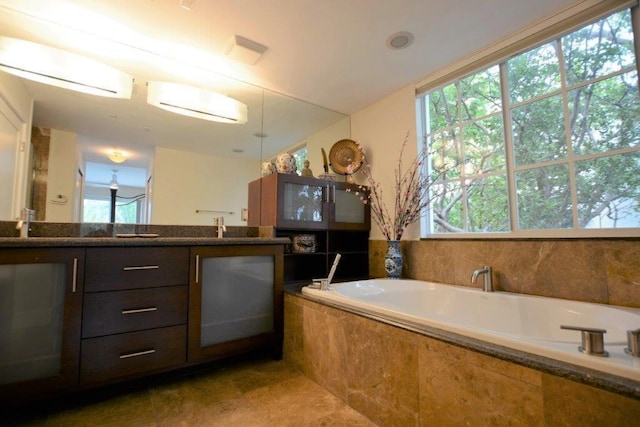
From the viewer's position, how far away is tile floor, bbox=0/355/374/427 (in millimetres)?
1372

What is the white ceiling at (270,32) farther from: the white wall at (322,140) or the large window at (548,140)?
the white wall at (322,140)

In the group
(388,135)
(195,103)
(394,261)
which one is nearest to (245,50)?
(195,103)

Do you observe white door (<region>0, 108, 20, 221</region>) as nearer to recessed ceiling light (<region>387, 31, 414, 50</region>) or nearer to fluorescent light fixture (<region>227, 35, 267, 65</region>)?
fluorescent light fixture (<region>227, 35, 267, 65</region>)

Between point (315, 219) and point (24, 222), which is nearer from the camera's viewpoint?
point (24, 222)

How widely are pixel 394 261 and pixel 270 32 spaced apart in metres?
1.93

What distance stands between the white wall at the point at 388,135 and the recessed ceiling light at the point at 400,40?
1.86 feet

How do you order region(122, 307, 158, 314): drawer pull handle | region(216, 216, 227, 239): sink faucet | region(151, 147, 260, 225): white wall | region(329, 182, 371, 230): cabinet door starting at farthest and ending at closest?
region(329, 182, 371, 230): cabinet door < region(216, 216, 227, 239): sink faucet < region(151, 147, 260, 225): white wall < region(122, 307, 158, 314): drawer pull handle

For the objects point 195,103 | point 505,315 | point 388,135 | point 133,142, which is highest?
point 195,103

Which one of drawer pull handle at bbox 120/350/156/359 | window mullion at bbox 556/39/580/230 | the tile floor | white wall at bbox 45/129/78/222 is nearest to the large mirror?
white wall at bbox 45/129/78/222

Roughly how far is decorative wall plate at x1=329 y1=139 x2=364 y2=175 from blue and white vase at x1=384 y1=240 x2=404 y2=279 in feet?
3.00

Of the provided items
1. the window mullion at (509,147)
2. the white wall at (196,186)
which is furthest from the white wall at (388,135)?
the white wall at (196,186)

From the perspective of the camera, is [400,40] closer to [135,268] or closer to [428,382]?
[428,382]

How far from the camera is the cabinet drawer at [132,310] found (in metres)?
1.46

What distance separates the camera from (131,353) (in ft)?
5.06
